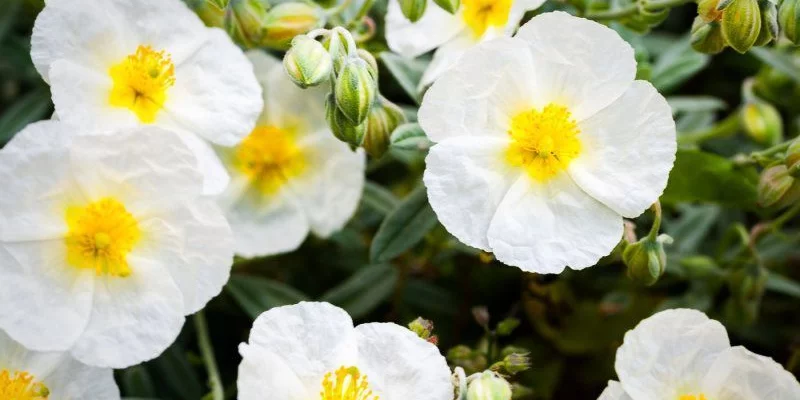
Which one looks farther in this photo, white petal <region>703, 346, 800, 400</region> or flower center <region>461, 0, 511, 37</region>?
flower center <region>461, 0, 511, 37</region>

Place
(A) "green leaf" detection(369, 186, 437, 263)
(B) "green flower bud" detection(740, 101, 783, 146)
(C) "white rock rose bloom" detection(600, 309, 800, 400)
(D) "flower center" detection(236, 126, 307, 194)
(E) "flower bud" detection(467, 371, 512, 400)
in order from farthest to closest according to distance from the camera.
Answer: (B) "green flower bud" detection(740, 101, 783, 146), (D) "flower center" detection(236, 126, 307, 194), (A) "green leaf" detection(369, 186, 437, 263), (C) "white rock rose bloom" detection(600, 309, 800, 400), (E) "flower bud" detection(467, 371, 512, 400)

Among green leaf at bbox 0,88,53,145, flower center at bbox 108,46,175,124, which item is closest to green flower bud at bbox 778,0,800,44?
flower center at bbox 108,46,175,124

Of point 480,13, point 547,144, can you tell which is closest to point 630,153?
point 547,144

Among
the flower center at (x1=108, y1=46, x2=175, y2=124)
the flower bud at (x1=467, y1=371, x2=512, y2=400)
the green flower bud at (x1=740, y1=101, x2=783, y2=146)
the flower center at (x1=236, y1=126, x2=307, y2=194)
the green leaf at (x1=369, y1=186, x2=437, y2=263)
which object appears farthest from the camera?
Result: the green flower bud at (x1=740, y1=101, x2=783, y2=146)

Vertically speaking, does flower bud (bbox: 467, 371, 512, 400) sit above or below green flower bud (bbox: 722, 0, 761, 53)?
below

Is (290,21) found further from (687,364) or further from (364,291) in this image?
(687,364)

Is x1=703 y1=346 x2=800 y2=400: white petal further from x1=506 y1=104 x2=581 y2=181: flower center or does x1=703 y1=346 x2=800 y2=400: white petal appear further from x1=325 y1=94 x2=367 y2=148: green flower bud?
x1=325 y1=94 x2=367 y2=148: green flower bud

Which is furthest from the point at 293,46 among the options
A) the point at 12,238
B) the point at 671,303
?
the point at 671,303

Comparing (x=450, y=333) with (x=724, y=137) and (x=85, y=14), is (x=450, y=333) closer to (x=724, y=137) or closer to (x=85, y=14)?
(x=724, y=137)

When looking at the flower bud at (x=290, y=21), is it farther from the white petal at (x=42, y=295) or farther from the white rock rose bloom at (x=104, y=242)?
the white petal at (x=42, y=295)
